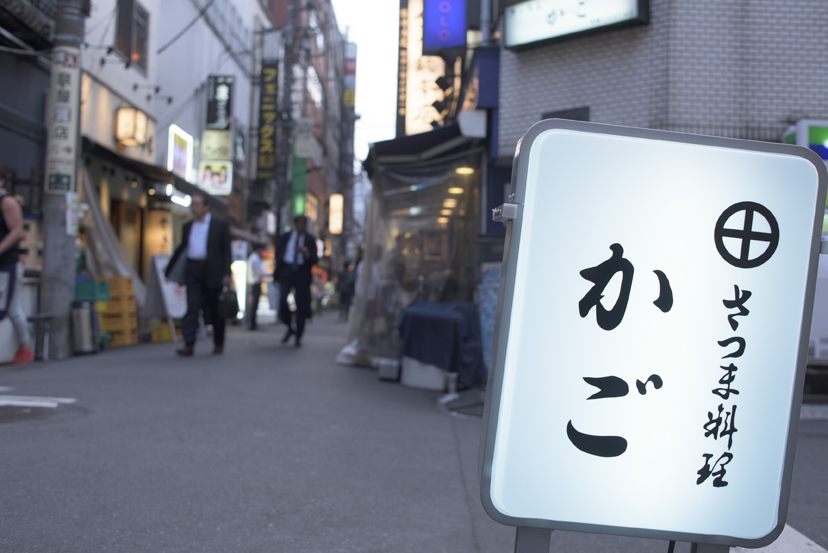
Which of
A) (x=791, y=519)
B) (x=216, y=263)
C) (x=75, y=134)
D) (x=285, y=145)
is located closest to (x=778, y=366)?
A: (x=791, y=519)

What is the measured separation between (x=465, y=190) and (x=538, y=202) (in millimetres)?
6402

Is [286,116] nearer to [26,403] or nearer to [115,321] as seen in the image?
[115,321]

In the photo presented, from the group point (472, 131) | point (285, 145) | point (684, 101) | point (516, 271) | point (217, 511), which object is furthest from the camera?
point (285, 145)

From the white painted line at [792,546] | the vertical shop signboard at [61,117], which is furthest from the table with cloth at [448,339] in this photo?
the vertical shop signboard at [61,117]

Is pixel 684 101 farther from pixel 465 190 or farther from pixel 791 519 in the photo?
pixel 791 519

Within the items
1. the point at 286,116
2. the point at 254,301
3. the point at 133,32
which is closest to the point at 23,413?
the point at 254,301

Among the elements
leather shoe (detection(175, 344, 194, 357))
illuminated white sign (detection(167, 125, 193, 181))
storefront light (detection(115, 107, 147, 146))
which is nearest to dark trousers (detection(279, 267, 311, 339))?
leather shoe (detection(175, 344, 194, 357))

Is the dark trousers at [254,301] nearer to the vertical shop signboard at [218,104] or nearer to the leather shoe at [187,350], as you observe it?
the leather shoe at [187,350]

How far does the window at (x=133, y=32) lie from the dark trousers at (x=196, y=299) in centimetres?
784

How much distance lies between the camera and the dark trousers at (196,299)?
8.16 m

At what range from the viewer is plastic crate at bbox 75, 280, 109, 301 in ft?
29.7

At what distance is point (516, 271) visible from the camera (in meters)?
1.91

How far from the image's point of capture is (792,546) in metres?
2.79

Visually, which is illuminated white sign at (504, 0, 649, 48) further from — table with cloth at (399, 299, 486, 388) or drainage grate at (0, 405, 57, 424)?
drainage grate at (0, 405, 57, 424)
